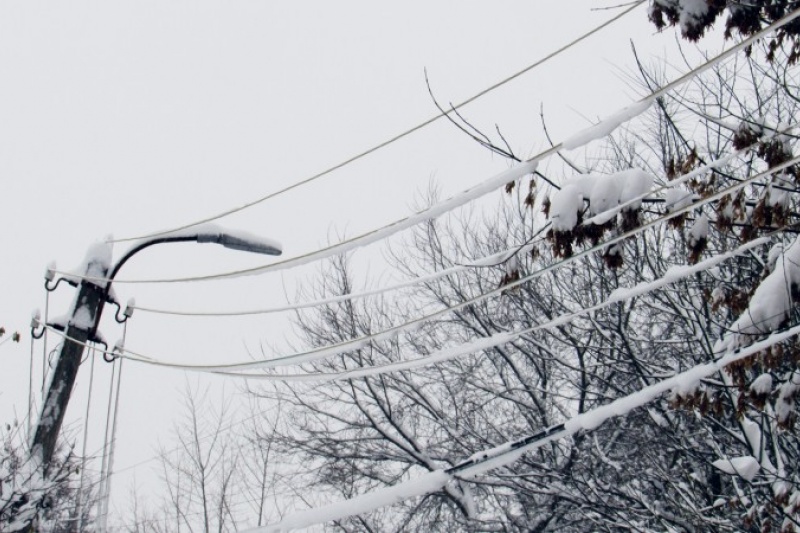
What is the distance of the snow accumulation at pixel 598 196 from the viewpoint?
3.29 meters

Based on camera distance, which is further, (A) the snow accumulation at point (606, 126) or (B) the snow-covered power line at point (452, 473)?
(A) the snow accumulation at point (606, 126)

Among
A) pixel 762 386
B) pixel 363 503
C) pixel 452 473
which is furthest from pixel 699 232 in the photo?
pixel 363 503

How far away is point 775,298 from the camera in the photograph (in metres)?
3.77

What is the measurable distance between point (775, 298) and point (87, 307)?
177 inches

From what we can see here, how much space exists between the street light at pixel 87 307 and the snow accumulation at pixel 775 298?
325 cm

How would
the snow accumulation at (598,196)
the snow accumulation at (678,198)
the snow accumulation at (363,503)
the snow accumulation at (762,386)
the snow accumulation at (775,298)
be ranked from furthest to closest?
the snow accumulation at (762,386) → the snow accumulation at (775,298) → the snow accumulation at (678,198) → the snow accumulation at (598,196) → the snow accumulation at (363,503)

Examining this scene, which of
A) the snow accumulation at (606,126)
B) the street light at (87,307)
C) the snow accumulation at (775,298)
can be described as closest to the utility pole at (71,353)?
the street light at (87,307)

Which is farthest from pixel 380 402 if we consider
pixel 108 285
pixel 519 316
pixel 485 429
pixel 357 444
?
pixel 108 285

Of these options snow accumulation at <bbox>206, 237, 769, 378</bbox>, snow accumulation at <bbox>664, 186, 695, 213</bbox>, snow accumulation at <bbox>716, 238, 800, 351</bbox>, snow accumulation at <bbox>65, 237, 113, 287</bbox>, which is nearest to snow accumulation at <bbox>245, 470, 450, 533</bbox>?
snow accumulation at <bbox>206, 237, 769, 378</bbox>

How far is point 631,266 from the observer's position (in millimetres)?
9914

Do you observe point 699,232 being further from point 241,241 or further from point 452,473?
point 241,241

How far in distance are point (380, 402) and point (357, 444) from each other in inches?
38.2

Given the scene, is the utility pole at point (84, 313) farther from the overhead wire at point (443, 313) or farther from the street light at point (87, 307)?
the overhead wire at point (443, 313)

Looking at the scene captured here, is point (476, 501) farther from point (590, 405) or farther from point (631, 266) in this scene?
point (631, 266)
